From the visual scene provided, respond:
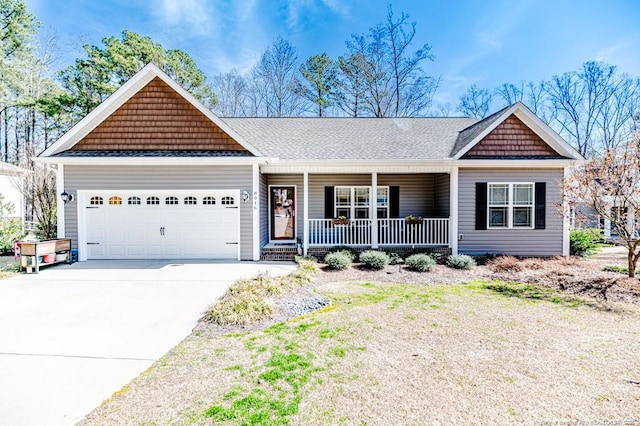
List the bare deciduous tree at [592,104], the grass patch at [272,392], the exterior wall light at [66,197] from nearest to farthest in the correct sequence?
the grass patch at [272,392] → the exterior wall light at [66,197] → the bare deciduous tree at [592,104]

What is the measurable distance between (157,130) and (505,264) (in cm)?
1132

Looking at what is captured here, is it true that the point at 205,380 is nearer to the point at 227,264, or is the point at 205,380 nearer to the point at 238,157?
the point at 227,264

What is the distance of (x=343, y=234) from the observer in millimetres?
10961

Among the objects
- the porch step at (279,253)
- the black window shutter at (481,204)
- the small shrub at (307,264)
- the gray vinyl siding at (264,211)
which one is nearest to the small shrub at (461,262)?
the black window shutter at (481,204)

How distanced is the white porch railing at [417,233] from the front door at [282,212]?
135 inches

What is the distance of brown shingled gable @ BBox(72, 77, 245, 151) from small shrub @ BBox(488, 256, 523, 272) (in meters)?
8.44

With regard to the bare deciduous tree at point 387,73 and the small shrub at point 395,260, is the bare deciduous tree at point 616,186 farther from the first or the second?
the bare deciduous tree at point 387,73

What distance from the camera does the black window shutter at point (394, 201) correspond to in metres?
12.3

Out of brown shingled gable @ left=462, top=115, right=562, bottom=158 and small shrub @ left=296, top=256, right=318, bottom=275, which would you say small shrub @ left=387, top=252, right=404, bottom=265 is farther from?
brown shingled gable @ left=462, top=115, right=562, bottom=158

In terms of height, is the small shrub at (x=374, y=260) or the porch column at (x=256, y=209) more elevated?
the porch column at (x=256, y=209)

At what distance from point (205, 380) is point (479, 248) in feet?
32.2

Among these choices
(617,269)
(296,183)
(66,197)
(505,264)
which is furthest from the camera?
(296,183)

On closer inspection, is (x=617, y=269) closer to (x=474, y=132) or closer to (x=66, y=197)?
(x=474, y=132)

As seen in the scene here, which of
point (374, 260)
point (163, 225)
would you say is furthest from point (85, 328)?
point (374, 260)
